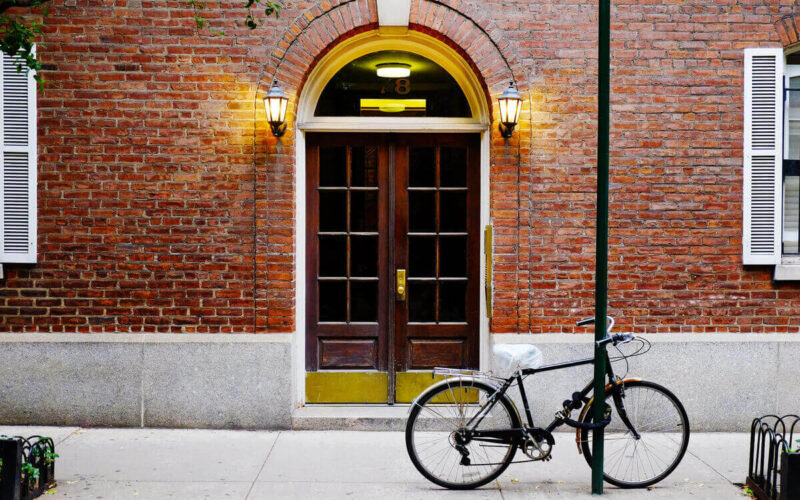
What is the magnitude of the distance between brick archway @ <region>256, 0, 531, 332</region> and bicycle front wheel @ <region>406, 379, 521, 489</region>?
5.63 feet

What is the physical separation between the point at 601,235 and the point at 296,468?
121 inches

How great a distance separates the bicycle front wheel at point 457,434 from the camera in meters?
5.28

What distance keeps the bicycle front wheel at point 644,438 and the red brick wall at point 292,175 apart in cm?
162

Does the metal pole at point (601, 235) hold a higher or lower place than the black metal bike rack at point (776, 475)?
higher

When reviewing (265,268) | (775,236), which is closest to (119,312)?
(265,268)

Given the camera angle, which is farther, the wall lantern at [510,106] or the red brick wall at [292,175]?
the red brick wall at [292,175]

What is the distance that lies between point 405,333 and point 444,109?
239 cm

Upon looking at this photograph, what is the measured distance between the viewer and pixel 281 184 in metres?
6.96

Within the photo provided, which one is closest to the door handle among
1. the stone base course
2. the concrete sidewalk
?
the stone base course

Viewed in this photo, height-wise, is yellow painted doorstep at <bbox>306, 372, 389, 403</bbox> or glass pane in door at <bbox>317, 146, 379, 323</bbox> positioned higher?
glass pane in door at <bbox>317, 146, 379, 323</bbox>

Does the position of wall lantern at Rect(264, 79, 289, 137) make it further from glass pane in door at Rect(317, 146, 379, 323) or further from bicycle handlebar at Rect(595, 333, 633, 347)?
bicycle handlebar at Rect(595, 333, 633, 347)

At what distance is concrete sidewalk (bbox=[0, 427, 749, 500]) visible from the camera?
527cm

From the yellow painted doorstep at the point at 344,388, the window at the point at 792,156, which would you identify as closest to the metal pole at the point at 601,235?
the yellow painted doorstep at the point at 344,388

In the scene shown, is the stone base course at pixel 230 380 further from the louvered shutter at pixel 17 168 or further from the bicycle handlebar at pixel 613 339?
the bicycle handlebar at pixel 613 339
